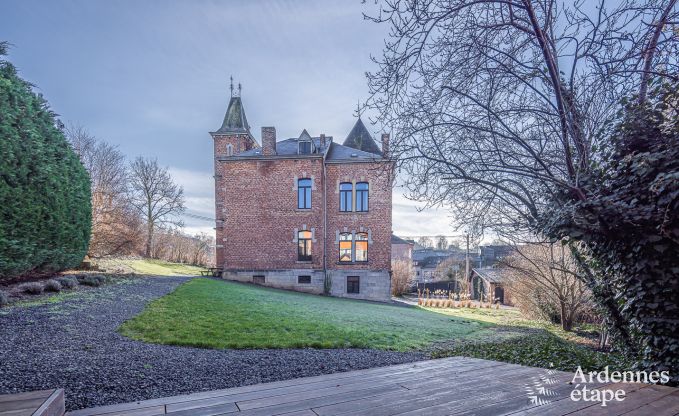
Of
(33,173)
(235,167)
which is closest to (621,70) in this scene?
(33,173)

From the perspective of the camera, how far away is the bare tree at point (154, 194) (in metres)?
25.4

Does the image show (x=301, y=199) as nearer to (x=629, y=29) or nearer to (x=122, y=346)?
(x=122, y=346)

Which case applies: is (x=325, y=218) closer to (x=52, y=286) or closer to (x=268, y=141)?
(x=268, y=141)

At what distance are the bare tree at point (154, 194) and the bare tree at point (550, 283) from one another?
2411 centimetres

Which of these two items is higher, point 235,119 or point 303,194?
point 235,119

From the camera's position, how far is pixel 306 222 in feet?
59.6

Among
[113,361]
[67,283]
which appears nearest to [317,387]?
[113,361]

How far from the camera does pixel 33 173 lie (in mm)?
8266

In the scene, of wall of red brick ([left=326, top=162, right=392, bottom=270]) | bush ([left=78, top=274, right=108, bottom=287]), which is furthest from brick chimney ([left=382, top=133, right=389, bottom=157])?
wall of red brick ([left=326, top=162, right=392, bottom=270])

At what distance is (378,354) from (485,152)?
3743 millimetres

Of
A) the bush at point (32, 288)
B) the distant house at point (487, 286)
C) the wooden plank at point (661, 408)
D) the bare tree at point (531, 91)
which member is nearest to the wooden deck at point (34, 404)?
the wooden plank at point (661, 408)

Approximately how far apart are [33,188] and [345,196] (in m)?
12.8

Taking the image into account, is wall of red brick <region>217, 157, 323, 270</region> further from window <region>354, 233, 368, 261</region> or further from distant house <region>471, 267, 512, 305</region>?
distant house <region>471, 267, 512, 305</region>

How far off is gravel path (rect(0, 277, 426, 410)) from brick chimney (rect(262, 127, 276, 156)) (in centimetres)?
1275
